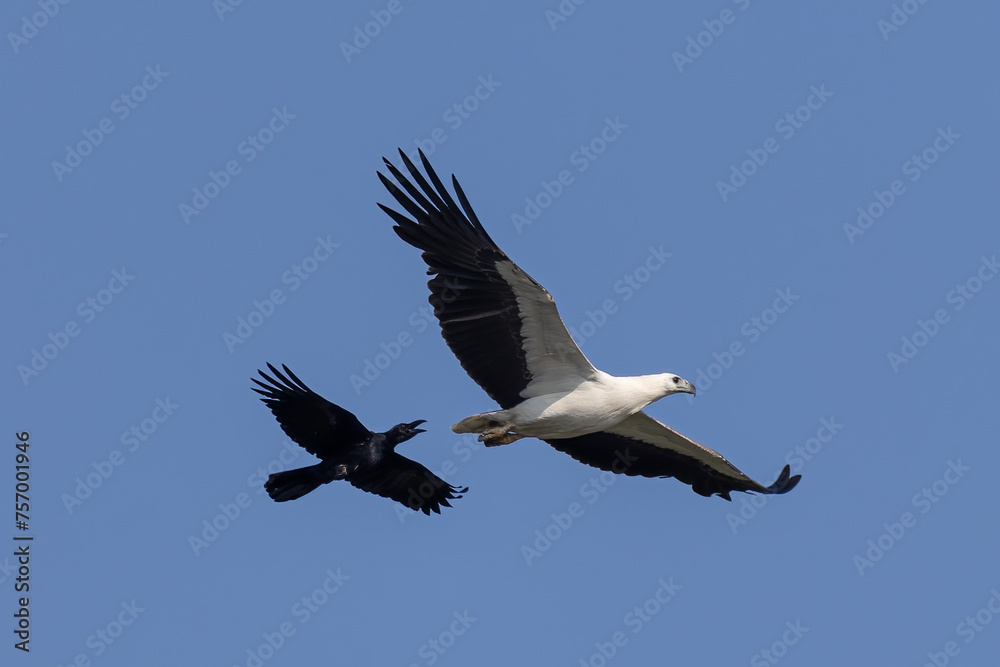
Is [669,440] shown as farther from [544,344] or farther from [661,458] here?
[544,344]

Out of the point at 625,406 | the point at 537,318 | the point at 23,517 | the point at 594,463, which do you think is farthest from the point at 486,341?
the point at 23,517

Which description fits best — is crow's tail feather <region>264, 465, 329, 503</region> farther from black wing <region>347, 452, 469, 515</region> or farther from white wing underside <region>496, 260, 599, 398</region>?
white wing underside <region>496, 260, 599, 398</region>

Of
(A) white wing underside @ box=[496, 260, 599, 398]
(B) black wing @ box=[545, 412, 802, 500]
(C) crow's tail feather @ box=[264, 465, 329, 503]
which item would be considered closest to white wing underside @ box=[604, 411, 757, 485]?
(B) black wing @ box=[545, 412, 802, 500]

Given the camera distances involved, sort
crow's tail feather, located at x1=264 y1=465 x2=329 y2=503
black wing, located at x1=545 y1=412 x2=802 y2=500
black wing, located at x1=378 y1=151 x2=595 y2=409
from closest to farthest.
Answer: black wing, located at x1=378 y1=151 x2=595 y2=409 → crow's tail feather, located at x1=264 y1=465 x2=329 y2=503 → black wing, located at x1=545 y1=412 x2=802 y2=500

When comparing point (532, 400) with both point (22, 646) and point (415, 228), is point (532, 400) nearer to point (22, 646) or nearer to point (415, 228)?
point (415, 228)

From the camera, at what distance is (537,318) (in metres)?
20.0

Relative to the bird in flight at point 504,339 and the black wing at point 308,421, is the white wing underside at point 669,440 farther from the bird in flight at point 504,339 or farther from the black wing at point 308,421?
the black wing at point 308,421

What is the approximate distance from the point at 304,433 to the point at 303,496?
3.94ft

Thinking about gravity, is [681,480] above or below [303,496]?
above

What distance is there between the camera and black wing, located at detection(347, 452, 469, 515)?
23.1 m

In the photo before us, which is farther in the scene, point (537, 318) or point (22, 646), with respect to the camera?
point (22, 646)

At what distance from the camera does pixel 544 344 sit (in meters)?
20.3

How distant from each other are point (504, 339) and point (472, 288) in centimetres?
86

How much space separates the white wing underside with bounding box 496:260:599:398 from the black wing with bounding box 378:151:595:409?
0.04ft
